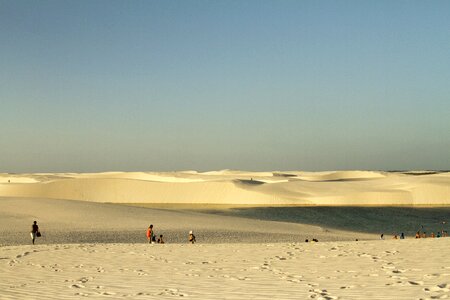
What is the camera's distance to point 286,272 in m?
9.97

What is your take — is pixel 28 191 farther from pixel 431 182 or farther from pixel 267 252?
pixel 267 252

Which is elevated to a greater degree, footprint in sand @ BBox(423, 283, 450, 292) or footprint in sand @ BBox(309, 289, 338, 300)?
footprint in sand @ BBox(423, 283, 450, 292)

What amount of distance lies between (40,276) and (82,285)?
1.51 m

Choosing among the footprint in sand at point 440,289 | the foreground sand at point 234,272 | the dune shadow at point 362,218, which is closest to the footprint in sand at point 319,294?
the foreground sand at point 234,272

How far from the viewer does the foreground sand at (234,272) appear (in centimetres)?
793

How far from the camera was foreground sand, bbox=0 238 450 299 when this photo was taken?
793cm

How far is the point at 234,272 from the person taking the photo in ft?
33.7

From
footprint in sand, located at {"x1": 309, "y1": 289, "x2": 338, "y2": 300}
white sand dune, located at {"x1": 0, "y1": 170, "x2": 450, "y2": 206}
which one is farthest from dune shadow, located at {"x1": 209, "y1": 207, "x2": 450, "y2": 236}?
footprint in sand, located at {"x1": 309, "y1": 289, "x2": 338, "y2": 300}

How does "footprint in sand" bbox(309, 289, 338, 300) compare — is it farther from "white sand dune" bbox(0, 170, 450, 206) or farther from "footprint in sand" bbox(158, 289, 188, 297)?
"white sand dune" bbox(0, 170, 450, 206)

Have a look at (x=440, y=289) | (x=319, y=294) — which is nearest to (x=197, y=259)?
(x=319, y=294)

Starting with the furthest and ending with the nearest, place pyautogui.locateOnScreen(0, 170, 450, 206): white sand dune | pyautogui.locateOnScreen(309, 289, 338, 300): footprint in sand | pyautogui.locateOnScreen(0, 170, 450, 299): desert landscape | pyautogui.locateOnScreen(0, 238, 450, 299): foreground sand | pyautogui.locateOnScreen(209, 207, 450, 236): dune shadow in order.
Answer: pyautogui.locateOnScreen(0, 170, 450, 206): white sand dune < pyautogui.locateOnScreen(209, 207, 450, 236): dune shadow < pyautogui.locateOnScreen(0, 170, 450, 299): desert landscape < pyautogui.locateOnScreen(0, 238, 450, 299): foreground sand < pyautogui.locateOnScreen(309, 289, 338, 300): footprint in sand

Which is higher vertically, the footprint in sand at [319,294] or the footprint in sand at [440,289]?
the footprint in sand at [440,289]

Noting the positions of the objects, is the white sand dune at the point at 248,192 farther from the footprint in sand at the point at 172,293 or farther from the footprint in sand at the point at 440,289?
the footprint in sand at the point at 440,289

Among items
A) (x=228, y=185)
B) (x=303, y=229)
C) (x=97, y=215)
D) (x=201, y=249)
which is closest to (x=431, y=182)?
(x=228, y=185)
